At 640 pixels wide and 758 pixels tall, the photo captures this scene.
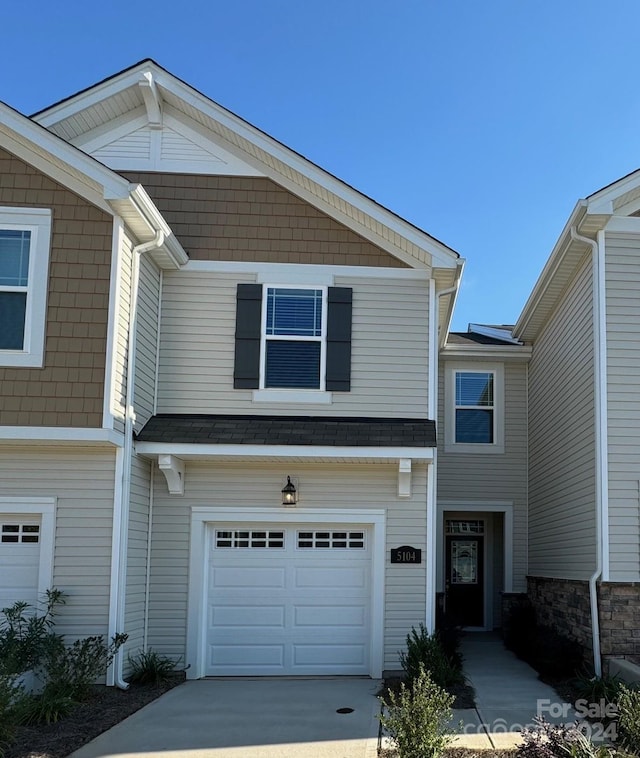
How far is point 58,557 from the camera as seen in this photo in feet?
28.8

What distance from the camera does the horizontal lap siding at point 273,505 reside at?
9.80 metres

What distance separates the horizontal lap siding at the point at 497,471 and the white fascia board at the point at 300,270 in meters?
4.38

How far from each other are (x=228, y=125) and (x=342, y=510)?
202 inches

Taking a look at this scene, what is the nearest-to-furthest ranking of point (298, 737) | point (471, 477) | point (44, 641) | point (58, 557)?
point (298, 737) < point (44, 641) < point (58, 557) < point (471, 477)

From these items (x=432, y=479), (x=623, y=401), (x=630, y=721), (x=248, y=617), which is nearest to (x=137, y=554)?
(x=248, y=617)

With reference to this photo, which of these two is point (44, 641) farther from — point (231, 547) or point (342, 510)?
point (342, 510)

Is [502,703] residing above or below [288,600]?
below

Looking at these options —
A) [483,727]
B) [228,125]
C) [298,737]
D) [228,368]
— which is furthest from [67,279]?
[483,727]

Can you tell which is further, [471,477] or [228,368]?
[471,477]

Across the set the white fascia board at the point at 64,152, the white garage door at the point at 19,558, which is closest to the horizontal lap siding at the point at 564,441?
the white fascia board at the point at 64,152

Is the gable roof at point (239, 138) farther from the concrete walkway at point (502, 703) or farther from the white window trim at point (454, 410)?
the concrete walkway at point (502, 703)

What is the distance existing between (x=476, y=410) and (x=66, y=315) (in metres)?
8.09

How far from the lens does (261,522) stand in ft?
33.3

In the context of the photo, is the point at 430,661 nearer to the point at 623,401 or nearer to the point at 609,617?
the point at 609,617
